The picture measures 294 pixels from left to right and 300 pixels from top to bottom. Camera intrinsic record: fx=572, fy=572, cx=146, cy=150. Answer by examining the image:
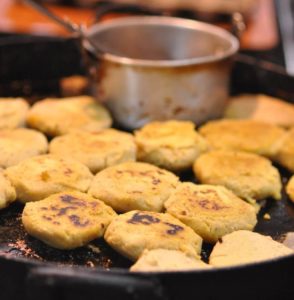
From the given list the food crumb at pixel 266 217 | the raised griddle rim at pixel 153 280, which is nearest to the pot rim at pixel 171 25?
the food crumb at pixel 266 217

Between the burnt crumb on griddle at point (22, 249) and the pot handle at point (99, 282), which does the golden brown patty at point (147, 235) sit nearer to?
the burnt crumb on griddle at point (22, 249)

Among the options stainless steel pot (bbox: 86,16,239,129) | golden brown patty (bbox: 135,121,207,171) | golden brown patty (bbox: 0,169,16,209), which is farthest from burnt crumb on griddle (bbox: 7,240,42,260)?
stainless steel pot (bbox: 86,16,239,129)

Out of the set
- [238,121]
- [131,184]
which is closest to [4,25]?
[238,121]

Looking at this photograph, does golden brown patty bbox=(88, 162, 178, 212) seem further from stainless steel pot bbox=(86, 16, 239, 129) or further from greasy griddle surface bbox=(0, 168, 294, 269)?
stainless steel pot bbox=(86, 16, 239, 129)

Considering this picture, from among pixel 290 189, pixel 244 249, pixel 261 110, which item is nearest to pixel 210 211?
pixel 244 249

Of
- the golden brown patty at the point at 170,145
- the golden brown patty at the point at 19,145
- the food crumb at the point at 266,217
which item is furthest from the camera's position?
the golden brown patty at the point at 170,145

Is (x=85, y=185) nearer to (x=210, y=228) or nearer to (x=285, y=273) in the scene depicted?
(x=210, y=228)
